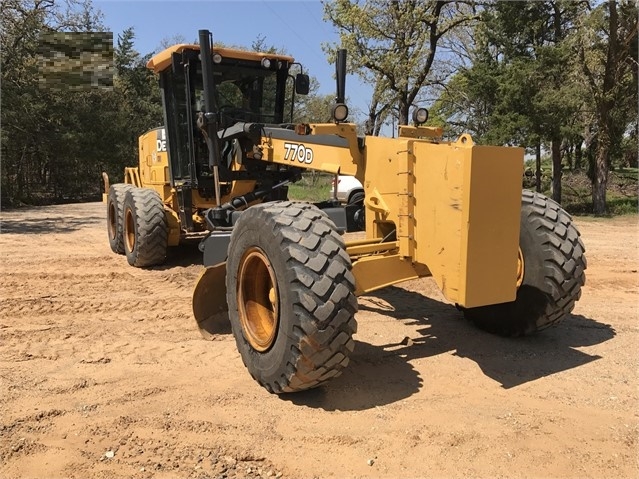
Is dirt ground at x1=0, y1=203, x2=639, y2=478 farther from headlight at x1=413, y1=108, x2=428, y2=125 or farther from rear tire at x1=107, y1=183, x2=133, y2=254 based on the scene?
rear tire at x1=107, y1=183, x2=133, y2=254

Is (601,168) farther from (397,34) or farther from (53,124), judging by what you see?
(53,124)

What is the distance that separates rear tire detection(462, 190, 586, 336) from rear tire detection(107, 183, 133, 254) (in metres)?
6.10

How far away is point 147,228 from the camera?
295 inches

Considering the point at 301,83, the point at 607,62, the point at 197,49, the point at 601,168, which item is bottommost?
the point at 601,168

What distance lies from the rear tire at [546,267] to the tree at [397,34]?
53.4 feet

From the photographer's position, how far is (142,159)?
9242 millimetres

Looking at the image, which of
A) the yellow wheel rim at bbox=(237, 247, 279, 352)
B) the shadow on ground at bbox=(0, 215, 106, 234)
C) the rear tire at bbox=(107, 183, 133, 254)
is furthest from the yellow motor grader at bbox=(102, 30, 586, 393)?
the shadow on ground at bbox=(0, 215, 106, 234)

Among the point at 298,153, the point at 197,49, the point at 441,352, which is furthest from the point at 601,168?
the point at 441,352

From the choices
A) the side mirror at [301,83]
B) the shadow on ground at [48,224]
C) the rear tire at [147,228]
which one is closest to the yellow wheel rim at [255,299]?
the side mirror at [301,83]

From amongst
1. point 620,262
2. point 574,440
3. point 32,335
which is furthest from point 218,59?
point 620,262

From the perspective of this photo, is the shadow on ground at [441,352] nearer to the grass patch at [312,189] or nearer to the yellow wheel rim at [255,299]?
the yellow wheel rim at [255,299]

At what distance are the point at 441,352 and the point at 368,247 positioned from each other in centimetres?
118

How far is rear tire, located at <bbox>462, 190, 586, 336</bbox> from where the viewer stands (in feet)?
14.1

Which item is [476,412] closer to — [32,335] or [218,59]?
[32,335]
